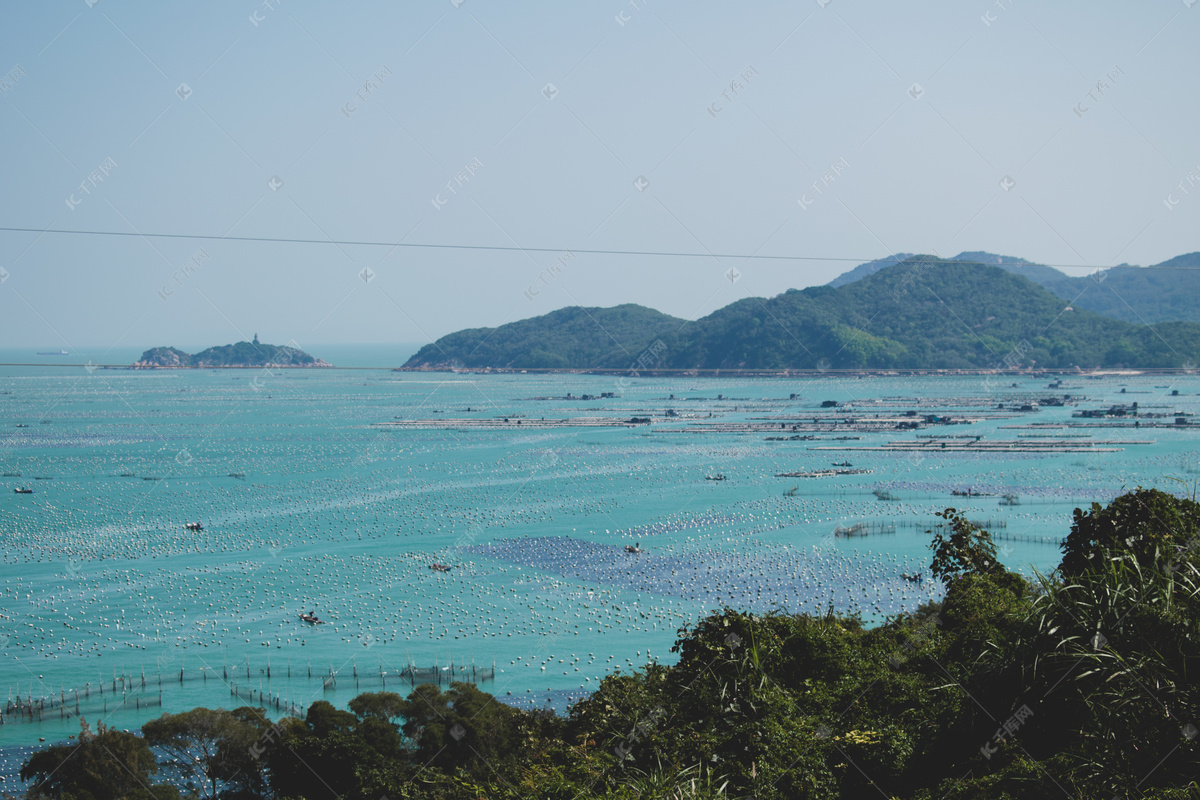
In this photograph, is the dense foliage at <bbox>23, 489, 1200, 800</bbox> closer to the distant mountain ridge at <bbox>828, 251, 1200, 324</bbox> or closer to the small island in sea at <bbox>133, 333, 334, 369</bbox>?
the small island in sea at <bbox>133, 333, 334, 369</bbox>

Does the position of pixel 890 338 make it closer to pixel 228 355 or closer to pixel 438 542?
pixel 228 355

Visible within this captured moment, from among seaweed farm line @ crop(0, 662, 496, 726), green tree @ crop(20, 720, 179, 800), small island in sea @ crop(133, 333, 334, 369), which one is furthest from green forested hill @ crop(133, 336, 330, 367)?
green tree @ crop(20, 720, 179, 800)

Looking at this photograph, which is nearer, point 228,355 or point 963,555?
point 963,555

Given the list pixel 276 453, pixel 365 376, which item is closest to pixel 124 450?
pixel 276 453

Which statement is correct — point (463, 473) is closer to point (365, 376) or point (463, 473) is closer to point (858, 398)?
point (858, 398)

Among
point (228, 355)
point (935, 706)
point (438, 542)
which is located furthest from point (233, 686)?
point (228, 355)
